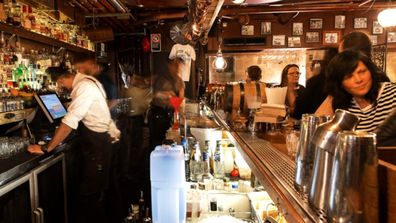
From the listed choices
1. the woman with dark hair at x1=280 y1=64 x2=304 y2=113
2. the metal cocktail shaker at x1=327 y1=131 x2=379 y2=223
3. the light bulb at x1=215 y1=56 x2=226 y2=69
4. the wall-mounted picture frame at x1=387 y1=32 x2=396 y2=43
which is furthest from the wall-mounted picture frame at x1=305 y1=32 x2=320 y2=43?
the metal cocktail shaker at x1=327 y1=131 x2=379 y2=223

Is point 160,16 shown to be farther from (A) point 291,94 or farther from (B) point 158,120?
(A) point 291,94

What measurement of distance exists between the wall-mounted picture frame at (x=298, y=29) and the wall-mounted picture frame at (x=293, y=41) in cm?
10

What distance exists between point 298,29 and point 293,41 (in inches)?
12.1

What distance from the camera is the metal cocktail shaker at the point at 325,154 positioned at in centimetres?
73

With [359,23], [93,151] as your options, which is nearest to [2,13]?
[93,151]

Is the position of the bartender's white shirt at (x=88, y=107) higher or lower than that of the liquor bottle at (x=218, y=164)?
higher

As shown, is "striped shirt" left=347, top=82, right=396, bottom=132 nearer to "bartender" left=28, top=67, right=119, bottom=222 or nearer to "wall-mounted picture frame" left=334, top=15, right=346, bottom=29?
"bartender" left=28, top=67, right=119, bottom=222

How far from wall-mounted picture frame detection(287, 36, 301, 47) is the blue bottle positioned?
6937 millimetres

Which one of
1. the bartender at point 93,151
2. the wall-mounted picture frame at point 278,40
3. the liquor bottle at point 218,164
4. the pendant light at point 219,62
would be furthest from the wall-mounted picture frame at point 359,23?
the liquor bottle at point 218,164

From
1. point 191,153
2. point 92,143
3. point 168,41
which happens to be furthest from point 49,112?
point 168,41

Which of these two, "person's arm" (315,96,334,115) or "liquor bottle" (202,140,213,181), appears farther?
"liquor bottle" (202,140,213,181)

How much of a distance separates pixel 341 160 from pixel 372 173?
2.3 inches

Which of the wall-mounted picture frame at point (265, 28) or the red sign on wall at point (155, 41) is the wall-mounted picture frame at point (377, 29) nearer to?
the wall-mounted picture frame at point (265, 28)

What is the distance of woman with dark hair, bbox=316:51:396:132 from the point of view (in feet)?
5.78
